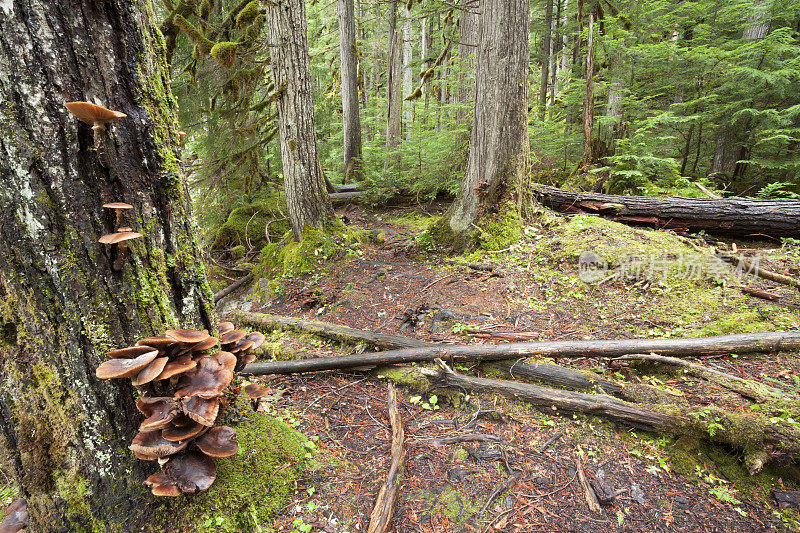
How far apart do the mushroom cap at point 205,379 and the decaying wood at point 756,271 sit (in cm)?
605

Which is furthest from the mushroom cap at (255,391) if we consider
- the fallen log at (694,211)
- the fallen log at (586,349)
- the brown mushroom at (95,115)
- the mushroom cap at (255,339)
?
the fallen log at (694,211)

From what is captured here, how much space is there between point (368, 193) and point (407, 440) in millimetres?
8663

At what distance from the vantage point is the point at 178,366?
1564mm

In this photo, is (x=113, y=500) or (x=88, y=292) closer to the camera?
(x=88, y=292)

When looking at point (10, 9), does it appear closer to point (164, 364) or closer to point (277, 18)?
point (164, 364)

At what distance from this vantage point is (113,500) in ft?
5.66

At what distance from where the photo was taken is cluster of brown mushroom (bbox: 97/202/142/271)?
4.82 ft

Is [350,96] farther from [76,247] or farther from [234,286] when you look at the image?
[76,247]

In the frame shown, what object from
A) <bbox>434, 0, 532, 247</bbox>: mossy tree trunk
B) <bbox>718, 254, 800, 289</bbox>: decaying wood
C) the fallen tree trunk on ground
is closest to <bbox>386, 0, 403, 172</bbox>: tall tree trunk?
<bbox>434, 0, 532, 247</bbox>: mossy tree trunk

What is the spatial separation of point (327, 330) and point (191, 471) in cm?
261

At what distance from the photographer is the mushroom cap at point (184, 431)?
1.54 m

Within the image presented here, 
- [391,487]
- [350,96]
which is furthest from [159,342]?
[350,96]

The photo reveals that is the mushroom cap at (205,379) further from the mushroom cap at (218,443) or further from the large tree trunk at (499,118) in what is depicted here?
the large tree trunk at (499,118)

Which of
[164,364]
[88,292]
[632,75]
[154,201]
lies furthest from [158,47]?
[632,75]
